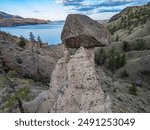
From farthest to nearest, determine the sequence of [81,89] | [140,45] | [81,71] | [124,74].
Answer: [140,45] → [124,74] → [81,89] → [81,71]

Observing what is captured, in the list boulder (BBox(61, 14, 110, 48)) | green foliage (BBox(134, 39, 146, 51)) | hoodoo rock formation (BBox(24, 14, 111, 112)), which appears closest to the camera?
hoodoo rock formation (BBox(24, 14, 111, 112))

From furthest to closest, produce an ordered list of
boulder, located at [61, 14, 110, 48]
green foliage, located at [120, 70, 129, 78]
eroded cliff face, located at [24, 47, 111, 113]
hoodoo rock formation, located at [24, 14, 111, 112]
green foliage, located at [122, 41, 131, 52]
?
green foliage, located at [122, 41, 131, 52] < green foliage, located at [120, 70, 129, 78] < boulder, located at [61, 14, 110, 48] < hoodoo rock formation, located at [24, 14, 111, 112] < eroded cliff face, located at [24, 47, 111, 113]

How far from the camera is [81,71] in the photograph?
19.3 m

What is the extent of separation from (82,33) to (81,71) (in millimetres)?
2297

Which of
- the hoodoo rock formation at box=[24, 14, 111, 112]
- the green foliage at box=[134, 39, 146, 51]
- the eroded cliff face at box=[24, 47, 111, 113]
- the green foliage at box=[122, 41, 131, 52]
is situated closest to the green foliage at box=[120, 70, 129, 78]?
the green foliage at box=[134, 39, 146, 51]

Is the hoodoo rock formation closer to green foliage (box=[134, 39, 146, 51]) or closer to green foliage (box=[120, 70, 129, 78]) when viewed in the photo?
green foliage (box=[120, 70, 129, 78])

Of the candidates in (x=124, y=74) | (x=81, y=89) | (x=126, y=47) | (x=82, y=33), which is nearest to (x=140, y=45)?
(x=126, y=47)

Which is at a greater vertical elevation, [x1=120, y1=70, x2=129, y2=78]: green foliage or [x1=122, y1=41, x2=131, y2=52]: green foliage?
[x1=122, y1=41, x2=131, y2=52]: green foliage

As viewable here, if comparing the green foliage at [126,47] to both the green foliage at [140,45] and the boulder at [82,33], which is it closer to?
the green foliage at [140,45]

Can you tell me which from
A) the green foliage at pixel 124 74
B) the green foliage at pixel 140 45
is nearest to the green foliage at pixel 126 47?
the green foliage at pixel 140 45

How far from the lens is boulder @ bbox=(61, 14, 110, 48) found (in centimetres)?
1978

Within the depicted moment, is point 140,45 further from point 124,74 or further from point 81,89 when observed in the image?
point 81,89

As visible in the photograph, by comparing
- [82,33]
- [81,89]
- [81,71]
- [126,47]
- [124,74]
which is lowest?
[124,74]

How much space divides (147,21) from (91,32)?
184723 mm
